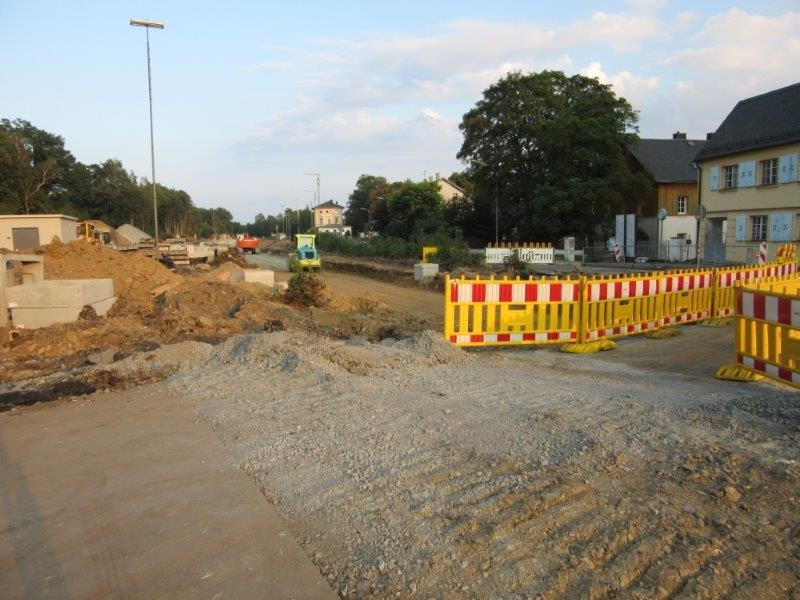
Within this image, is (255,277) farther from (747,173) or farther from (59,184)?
(59,184)

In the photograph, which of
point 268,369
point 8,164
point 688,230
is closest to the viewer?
point 268,369

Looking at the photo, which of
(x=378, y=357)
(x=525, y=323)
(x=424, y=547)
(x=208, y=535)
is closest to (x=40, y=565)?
(x=208, y=535)

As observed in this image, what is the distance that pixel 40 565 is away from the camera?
352 cm

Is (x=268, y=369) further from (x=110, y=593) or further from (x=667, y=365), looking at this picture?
(x=667, y=365)

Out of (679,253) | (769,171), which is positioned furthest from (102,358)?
(679,253)

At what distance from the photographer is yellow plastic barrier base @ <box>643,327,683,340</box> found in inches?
441

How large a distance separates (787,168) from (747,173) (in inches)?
103

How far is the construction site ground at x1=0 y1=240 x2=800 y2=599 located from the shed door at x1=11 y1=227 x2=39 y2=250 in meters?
24.6

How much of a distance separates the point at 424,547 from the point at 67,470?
334cm

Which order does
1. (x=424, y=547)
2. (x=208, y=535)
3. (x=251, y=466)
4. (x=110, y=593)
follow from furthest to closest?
(x=251, y=466) → (x=208, y=535) → (x=424, y=547) → (x=110, y=593)

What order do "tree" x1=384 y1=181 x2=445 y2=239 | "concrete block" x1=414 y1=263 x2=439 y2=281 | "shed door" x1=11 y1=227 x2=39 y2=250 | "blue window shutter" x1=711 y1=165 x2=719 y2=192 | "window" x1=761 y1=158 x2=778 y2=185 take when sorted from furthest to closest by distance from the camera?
"tree" x1=384 y1=181 x2=445 y2=239 → "blue window shutter" x1=711 y1=165 x2=719 y2=192 → "window" x1=761 y1=158 x2=778 y2=185 → "shed door" x1=11 y1=227 x2=39 y2=250 → "concrete block" x1=414 y1=263 x2=439 y2=281

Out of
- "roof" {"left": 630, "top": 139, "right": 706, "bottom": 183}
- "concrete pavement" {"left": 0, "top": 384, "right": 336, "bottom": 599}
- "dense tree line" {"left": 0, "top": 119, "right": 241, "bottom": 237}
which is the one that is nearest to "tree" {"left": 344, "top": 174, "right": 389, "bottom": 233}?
"dense tree line" {"left": 0, "top": 119, "right": 241, "bottom": 237}

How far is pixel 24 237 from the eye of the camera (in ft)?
95.0

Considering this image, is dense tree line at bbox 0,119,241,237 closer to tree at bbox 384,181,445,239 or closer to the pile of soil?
tree at bbox 384,181,445,239
